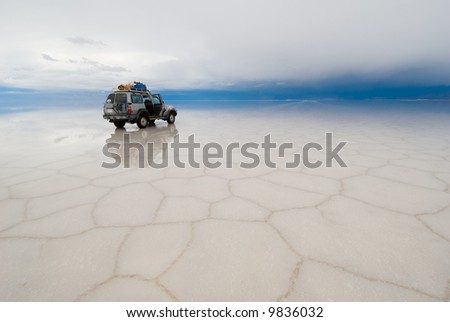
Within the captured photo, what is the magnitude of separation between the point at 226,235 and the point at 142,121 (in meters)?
8.48

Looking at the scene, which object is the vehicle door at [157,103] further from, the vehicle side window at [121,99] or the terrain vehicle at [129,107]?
the vehicle side window at [121,99]

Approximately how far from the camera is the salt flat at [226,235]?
61.3 inches

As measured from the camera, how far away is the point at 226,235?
6.93ft

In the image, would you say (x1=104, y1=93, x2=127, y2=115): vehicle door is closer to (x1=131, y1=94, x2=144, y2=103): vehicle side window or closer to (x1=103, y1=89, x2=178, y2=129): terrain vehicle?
(x1=103, y1=89, x2=178, y2=129): terrain vehicle

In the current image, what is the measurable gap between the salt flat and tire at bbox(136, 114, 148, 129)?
5.72m

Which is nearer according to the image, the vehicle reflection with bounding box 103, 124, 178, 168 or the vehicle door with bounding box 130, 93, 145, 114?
the vehicle reflection with bounding box 103, 124, 178, 168

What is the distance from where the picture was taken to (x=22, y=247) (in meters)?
1.98

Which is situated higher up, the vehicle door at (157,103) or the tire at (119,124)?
the vehicle door at (157,103)

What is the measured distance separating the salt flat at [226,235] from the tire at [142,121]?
5.72 metres

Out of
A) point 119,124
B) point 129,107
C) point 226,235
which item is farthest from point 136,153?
point 119,124

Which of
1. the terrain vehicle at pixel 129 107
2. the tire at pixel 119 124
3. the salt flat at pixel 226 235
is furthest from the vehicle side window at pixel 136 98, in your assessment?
the salt flat at pixel 226 235

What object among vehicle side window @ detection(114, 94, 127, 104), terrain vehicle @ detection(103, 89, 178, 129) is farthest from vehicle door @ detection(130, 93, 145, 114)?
vehicle side window @ detection(114, 94, 127, 104)

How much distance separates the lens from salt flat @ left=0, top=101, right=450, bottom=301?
156cm

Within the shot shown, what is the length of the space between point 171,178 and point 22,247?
192 cm
